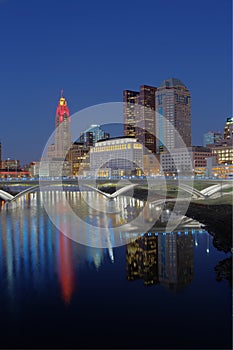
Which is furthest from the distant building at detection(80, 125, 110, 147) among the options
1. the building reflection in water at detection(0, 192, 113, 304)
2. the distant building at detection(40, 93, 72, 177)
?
the building reflection in water at detection(0, 192, 113, 304)

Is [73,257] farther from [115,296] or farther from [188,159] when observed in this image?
[188,159]

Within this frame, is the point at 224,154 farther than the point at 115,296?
Yes

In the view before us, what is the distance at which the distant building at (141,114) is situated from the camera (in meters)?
153

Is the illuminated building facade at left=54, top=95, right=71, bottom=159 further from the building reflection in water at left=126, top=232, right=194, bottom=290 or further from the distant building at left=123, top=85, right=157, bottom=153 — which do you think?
the building reflection in water at left=126, top=232, right=194, bottom=290

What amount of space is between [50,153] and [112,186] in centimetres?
10193

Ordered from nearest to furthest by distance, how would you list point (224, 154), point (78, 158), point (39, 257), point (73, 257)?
point (73, 257)
point (39, 257)
point (224, 154)
point (78, 158)

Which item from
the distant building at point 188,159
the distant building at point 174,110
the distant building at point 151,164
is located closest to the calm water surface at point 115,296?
the distant building at point 188,159

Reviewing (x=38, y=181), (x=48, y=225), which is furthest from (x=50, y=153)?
(x=48, y=225)

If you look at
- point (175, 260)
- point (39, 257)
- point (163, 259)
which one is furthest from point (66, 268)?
point (175, 260)

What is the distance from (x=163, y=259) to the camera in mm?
18766

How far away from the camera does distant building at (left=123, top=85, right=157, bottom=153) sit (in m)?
153

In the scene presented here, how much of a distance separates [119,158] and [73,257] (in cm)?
9127

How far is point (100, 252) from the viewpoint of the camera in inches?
803

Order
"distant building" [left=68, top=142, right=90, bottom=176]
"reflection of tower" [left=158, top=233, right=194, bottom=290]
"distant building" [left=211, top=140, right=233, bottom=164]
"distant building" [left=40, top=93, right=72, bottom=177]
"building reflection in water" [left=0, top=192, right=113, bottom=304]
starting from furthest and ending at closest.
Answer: "distant building" [left=40, top=93, right=72, bottom=177] → "distant building" [left=68, top=142, right=90, bottom=176] → "distant building" [left=211, top=140, right=233, bottom=164] → "reflection of tower" [left=158, top=233, right=194, bottom=290] → "building reflection in water" [left=0, top=192, right=113, bottom=304]
